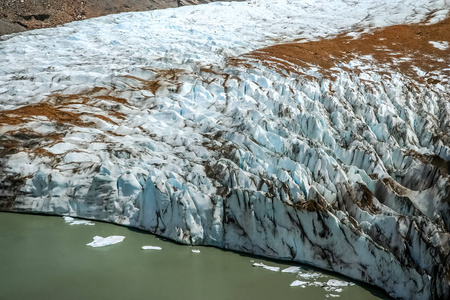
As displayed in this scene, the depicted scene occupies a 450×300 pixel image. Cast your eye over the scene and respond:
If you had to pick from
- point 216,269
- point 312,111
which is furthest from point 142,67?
point 216,269

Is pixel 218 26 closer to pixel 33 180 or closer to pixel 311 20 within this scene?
pixel 311 20

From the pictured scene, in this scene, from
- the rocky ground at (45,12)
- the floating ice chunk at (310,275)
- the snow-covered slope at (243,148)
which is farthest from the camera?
the rocky ground at (45,12)

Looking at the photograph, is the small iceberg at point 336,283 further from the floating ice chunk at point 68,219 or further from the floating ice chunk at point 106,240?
the floating ice chunk at point 68,219

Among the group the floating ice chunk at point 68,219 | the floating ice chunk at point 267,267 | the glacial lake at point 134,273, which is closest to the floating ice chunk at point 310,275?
the glacial lake at point 134,273

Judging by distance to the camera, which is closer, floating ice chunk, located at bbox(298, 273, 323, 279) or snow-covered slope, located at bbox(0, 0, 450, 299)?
floating ice chunk, located at bbox(298, 273, 323, 279)

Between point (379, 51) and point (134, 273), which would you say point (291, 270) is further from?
point (379, 51)

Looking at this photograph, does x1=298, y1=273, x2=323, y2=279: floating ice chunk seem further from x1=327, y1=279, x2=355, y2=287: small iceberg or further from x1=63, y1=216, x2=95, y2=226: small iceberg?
x1=63, y1=216, x2=95, y2=226: small iceberg

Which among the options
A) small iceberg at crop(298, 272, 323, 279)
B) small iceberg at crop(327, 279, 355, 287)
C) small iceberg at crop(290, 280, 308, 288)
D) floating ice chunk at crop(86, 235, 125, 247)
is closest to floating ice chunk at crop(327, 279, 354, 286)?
small iceberg at crop(327, 279, 355, 287)
